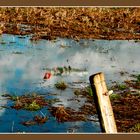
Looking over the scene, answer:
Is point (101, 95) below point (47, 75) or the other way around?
below

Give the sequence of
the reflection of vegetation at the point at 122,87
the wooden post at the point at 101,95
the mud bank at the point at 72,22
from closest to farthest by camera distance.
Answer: the wooden post at the point at 101,95, the mud bank at the point at 72,22, the reflection of vegetation at the point at 122,87

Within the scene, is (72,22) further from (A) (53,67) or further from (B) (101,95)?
(B) (101,95)

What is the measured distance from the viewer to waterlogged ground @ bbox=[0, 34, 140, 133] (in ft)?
20.7

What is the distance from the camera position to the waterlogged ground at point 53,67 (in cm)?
631

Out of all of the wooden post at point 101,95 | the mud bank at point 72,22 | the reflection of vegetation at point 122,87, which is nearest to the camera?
the wooden post at point 101,95

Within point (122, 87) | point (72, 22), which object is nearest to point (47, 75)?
point (72, 22)

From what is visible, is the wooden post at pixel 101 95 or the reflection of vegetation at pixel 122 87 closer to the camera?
the wooden post at pixel 101 95

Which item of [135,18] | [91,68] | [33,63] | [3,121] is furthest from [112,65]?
[3,121]

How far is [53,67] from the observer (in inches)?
249

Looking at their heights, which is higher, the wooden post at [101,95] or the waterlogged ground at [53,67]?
the waterlogged ground at [53,67]

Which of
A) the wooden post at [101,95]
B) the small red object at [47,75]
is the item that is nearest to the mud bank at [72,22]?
the small red object at [47,75]

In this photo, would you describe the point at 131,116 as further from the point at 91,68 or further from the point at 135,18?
the point at 135,18

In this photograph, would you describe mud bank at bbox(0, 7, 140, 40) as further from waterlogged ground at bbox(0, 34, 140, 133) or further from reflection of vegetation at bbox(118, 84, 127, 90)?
reflection of vegetation at bbox(118, 84, 127, 90)

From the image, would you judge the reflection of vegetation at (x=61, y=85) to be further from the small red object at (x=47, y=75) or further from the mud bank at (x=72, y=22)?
the mud bank at (x=72, y=22)
